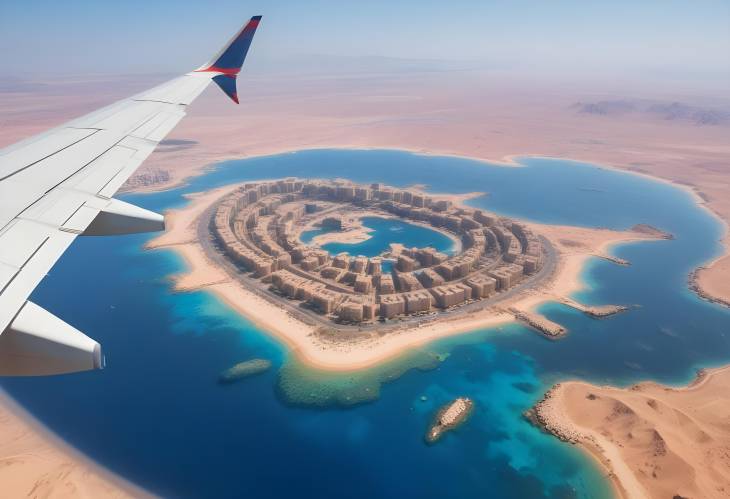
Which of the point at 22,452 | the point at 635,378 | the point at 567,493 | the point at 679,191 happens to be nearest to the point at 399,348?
the point at 567,493

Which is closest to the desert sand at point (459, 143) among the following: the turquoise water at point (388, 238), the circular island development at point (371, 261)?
the circular island development at point (371, 261)

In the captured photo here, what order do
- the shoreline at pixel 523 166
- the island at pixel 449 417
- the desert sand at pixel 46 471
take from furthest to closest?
the shoreline at pixel 523 166 → the island at pixel 449 417 → the desert sand at pixel 46 471

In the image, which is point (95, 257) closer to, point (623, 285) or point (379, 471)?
point (379, 471)

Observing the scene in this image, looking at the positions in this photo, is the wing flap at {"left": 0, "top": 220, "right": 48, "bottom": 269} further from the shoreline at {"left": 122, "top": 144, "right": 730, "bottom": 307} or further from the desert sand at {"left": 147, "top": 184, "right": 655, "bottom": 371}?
the shoreline at {"left": 122, "top": 144, "right": 730, "bottom": 307}

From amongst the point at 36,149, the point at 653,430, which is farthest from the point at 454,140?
the point at 36,149

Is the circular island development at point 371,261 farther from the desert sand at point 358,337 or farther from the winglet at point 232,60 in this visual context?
the winglet at point 232,60
